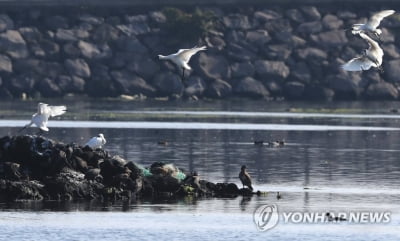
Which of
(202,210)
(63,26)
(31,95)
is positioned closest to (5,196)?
(202,210)

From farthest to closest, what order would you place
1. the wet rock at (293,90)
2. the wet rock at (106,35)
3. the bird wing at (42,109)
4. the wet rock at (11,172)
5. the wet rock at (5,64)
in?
the wet rock at (106,35)
the wet rock at (293,90)
the wet rock at (5,64)
the bird wing at (42,109)
the wet rock at (11,172)

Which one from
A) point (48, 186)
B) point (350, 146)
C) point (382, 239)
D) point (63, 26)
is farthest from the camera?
point (63, 26)

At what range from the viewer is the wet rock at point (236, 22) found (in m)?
138

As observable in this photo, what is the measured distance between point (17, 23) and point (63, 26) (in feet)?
12.6

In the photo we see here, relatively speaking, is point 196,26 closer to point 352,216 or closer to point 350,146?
point 350,146

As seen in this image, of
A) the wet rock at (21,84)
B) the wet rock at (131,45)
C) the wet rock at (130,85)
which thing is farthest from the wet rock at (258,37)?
the wet rock at (21,84)

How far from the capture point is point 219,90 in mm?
128125

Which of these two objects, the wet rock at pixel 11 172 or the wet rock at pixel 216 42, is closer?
the wet rock at pixel 11 172

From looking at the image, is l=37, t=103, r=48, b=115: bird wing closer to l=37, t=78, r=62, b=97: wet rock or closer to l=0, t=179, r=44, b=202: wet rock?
l=0, t=179, r=44, b=202: wet rock

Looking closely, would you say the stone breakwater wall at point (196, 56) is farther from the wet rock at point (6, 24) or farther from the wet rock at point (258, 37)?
the wet rock at point (258, 37)

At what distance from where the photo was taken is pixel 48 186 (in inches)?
1902

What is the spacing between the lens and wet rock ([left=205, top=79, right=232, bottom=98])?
5034 inches

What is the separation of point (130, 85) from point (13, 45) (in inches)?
414

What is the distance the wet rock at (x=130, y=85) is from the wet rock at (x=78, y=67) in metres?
2.17
